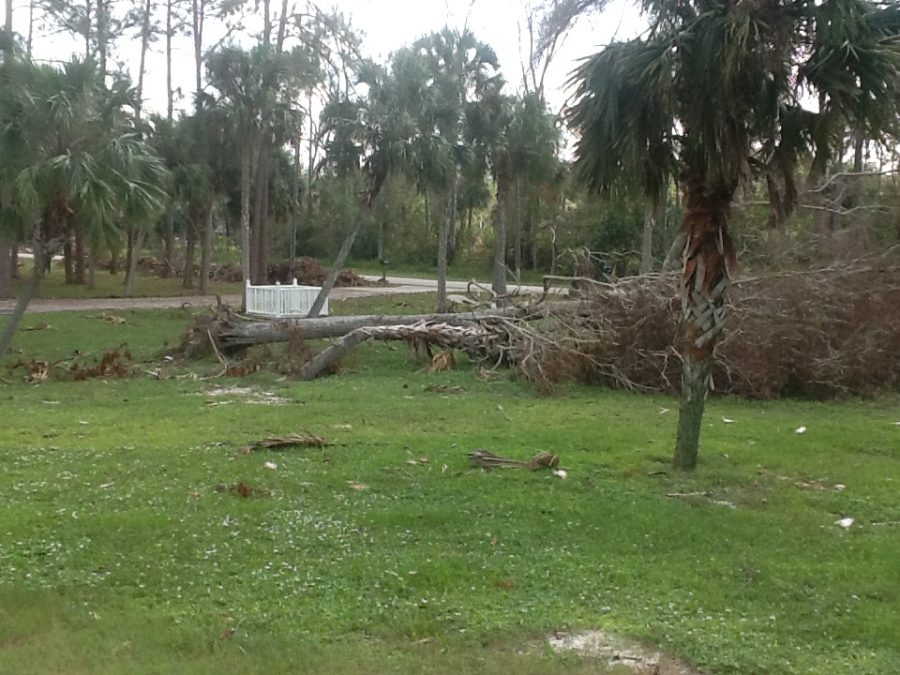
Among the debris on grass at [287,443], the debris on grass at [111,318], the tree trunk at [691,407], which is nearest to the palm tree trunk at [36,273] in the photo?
the debris on grass at [111,318]

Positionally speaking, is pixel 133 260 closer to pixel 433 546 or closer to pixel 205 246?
pixel 205 246

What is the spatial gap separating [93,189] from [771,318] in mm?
9959

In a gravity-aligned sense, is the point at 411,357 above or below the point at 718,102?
below

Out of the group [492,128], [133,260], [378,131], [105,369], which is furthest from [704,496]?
[133,260]

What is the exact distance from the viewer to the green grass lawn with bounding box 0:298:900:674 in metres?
3.90

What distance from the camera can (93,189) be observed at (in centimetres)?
1349

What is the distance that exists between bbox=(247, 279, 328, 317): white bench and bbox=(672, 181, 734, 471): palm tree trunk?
1676 centimetres

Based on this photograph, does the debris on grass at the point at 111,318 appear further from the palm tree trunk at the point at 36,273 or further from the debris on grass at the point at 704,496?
the debris on grass at the point at 704,496

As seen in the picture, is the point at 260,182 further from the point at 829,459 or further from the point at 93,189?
the point at 829,459

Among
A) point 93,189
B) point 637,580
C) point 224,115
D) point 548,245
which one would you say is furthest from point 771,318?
point 548,245

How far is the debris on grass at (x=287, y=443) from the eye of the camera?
7967 millimetres

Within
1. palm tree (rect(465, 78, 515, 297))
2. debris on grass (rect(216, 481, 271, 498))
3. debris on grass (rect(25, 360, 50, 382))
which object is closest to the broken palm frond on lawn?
debris on grass (rect(216, 481, 271, 498))

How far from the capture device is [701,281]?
22.8ft

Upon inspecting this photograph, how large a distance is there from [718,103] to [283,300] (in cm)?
1843
